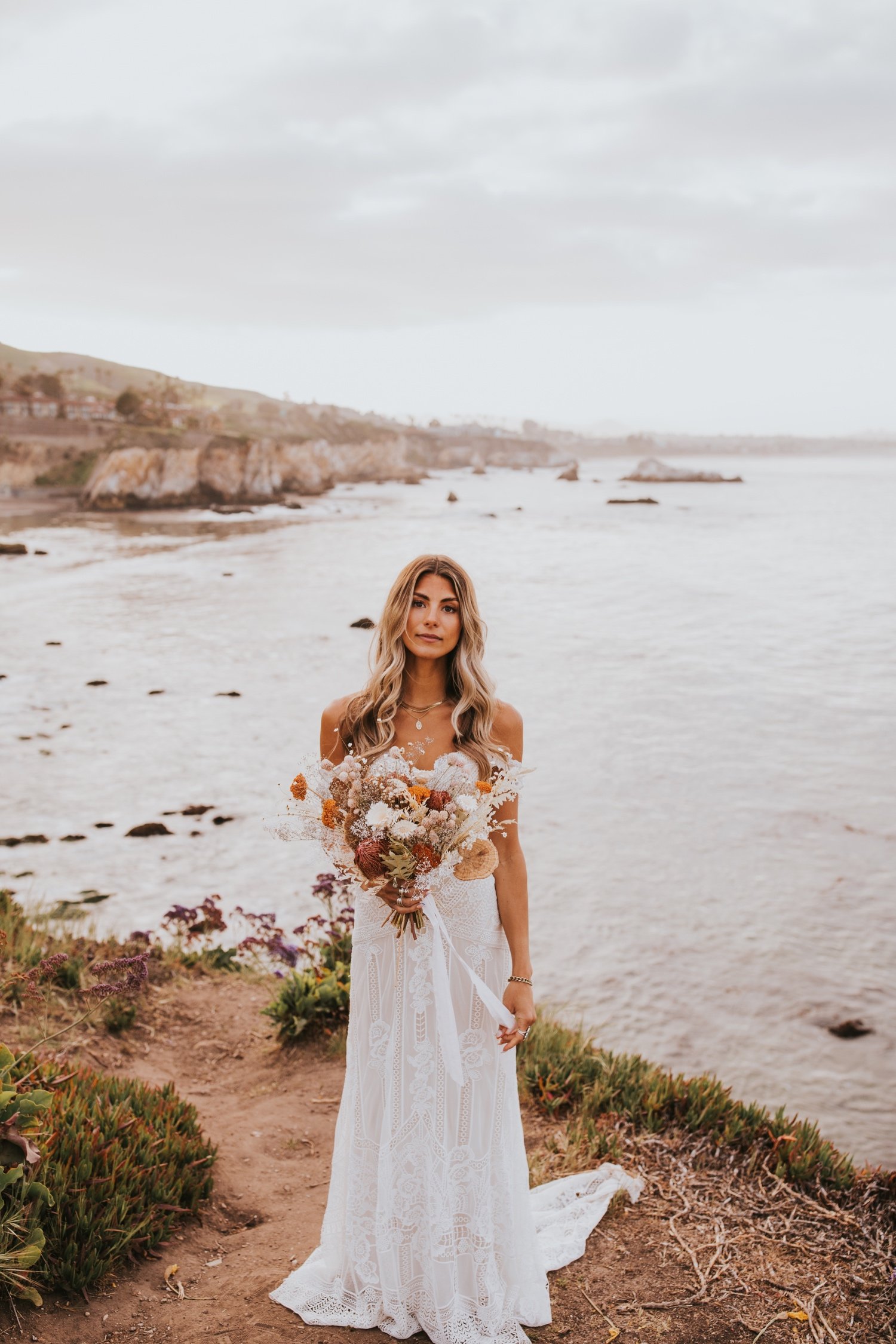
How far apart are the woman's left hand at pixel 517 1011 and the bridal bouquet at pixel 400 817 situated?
0.44 meters

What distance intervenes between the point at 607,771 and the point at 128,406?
254 feet

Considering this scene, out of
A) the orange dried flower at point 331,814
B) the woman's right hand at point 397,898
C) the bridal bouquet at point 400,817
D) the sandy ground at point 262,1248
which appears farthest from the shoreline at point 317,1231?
the orange dried flower at point 331,814

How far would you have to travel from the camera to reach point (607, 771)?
547 inches

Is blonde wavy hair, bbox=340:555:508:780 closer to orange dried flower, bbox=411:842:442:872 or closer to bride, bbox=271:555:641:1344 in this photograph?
bride, bbox=271:555:641:1344

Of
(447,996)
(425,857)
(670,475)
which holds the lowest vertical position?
(447,996)

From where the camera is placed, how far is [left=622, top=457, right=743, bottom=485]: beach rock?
118 metres

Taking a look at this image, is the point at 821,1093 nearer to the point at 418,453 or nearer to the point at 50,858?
the point at 50,858

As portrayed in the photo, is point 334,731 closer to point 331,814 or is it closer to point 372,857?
point 331,814

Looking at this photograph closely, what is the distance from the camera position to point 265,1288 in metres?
3.56

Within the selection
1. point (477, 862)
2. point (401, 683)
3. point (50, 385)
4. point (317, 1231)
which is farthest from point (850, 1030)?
point (50, 385)

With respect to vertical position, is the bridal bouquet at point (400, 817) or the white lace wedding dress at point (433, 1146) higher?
the bridal bouquet at point (400, 817)

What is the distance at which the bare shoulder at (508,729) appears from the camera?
3.40m

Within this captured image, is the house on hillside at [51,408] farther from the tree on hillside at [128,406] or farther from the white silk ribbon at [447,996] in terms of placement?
the white silk ribbon at [447,996]

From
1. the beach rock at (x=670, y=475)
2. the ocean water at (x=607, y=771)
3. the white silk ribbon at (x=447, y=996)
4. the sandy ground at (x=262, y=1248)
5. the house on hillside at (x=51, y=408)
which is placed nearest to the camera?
the white silk ribbon at (x=447, y=996)
